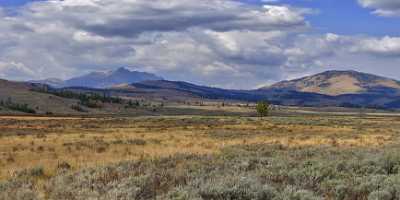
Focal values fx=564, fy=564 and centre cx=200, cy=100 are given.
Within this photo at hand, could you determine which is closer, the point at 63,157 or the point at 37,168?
the point at 37,168

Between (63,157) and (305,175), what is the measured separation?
42.1 feet

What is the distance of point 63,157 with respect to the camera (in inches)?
942

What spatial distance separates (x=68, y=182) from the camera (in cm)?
1354

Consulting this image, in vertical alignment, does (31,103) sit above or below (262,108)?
below

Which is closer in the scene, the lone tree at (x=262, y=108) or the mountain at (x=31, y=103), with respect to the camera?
the lone tree at (x=262, y=108)

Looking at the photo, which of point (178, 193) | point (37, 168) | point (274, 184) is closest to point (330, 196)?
point (274, 184)

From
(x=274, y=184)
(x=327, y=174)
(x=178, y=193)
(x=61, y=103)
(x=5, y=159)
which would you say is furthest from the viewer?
(x=61, y=103)

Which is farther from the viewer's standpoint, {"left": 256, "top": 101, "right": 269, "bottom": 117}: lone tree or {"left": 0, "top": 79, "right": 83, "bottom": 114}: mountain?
{"left": 0, "top": 79, "right": 83, "bottom": 114}: mountain

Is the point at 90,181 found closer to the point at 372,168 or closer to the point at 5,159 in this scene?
the point at 372,168

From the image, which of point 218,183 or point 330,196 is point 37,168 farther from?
point 330,196

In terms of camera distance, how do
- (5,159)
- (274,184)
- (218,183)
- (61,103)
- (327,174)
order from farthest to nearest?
(61,103), (5,159), (327,174), (274,184), (218,183)

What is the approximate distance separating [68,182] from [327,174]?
6607mm

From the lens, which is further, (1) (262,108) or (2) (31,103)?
(2) (31,103)

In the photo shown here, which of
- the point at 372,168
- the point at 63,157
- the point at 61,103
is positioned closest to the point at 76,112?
the point at 61,103
